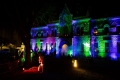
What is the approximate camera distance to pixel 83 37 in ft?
138

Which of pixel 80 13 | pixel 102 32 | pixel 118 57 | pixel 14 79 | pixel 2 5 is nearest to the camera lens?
pixel 14 79

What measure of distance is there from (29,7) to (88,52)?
20985mm

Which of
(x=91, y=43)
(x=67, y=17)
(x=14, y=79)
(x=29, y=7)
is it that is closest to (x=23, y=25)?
(x=29, y=7)

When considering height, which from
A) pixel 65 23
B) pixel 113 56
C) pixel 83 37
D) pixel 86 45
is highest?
pixel 65 23

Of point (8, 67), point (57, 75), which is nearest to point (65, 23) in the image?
point (8, 67)

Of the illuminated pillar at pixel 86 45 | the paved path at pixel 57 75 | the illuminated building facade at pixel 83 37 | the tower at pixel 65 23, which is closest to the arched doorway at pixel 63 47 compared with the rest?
the illuminated building facade at pixel 83 37

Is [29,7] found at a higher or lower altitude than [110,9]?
lower

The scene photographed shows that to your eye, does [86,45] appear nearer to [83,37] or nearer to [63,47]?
[83,37]

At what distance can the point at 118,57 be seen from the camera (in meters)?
37.2

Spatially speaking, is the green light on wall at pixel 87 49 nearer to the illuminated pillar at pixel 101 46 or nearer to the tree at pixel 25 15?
the illuminated pillar at pixel 101 46

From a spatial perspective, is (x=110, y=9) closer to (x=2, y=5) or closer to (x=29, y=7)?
(x=29, y=7)

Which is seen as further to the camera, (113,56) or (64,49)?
(64,49)

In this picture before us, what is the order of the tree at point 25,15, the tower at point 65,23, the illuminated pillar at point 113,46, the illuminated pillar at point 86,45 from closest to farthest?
the tree at point 25,15 < the illuminated pillar at point 113,46 < the illuminated pillar at point 86,45 < the tower at point 65,23

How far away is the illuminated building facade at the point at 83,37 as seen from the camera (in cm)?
3866
